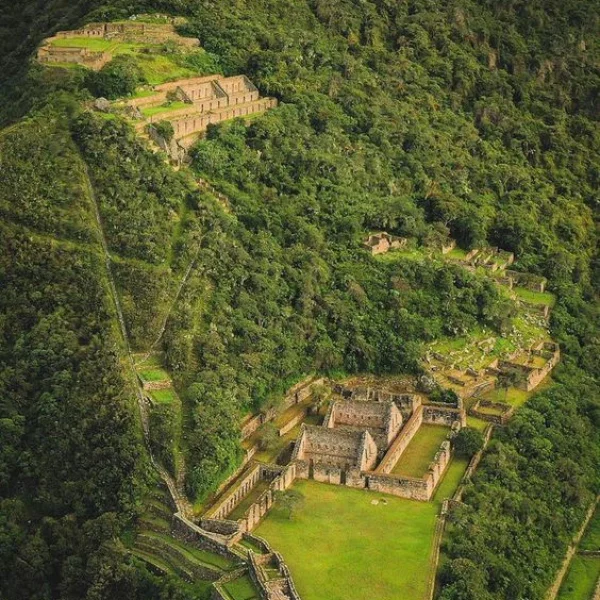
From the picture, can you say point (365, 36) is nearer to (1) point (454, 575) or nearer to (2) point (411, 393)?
(2) point (411, 393)

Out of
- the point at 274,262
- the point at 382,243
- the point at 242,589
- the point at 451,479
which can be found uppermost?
the point at 274,262

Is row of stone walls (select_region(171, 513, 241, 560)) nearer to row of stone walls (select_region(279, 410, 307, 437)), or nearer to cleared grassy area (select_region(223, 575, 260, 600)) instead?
cleared grassy area (select_region(223, 575, 260, 600))

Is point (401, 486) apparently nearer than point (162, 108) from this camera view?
Yes

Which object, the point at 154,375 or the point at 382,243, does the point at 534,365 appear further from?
the point at 154,375

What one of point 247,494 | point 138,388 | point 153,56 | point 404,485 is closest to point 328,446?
point 404,485

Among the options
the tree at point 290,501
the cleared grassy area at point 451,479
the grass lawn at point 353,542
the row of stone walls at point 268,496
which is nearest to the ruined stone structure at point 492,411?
the cleared grassy area at point 451,479

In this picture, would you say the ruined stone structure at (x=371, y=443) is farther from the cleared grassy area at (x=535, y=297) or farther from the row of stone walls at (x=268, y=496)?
the cleared grassy area at (x=535, y=297)

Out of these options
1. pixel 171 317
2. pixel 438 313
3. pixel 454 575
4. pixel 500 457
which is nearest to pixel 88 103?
pixel 171 317

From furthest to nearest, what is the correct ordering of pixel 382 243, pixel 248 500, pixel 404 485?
pixel 382 243
pixel 404 485
pixel 248 500
